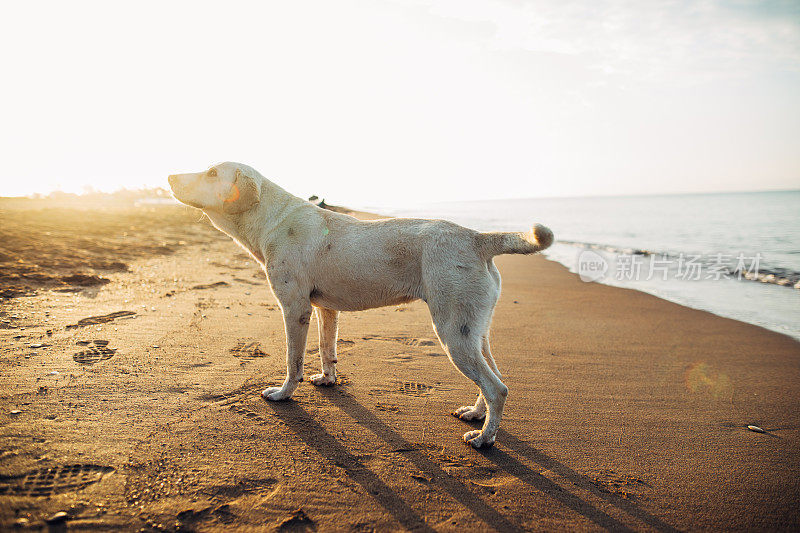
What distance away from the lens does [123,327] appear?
5082 mm

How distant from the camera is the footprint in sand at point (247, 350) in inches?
187

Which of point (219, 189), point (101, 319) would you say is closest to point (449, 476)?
point (219, 189)

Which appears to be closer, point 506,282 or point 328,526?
point 328,526

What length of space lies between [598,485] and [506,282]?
7.79 meters

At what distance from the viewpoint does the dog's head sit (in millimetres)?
4164

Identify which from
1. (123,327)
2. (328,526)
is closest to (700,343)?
(328,526)

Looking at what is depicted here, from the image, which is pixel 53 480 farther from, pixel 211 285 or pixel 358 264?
pixel 211 285

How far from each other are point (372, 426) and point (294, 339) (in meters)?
1.11

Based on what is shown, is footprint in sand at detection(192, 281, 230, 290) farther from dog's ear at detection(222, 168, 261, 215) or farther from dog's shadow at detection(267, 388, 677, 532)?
dog's shadow at detection(267, 388, 677, 532)

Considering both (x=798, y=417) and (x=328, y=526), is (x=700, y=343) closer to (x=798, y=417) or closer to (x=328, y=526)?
(x=798, y=417)

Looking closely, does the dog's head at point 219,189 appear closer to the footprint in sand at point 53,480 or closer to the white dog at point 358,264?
the white dog at point 358,264

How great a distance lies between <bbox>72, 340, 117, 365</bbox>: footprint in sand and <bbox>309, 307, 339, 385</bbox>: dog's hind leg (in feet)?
7.04

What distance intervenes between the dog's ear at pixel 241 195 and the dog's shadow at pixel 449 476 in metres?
2.01

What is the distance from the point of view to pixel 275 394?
3.78 m
